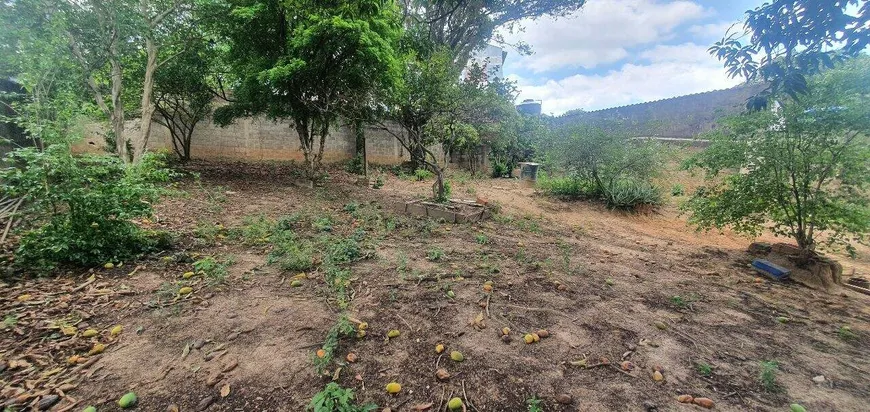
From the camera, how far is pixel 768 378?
2.04 m

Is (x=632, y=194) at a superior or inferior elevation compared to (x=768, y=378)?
superior

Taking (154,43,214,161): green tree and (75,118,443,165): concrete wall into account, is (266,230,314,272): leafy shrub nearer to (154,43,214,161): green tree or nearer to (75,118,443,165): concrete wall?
→ (154,43,214,161): green tree

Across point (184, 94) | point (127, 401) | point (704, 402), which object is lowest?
point (704, 402)

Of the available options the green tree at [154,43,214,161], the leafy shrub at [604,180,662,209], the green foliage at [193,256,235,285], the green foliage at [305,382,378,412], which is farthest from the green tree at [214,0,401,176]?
the leafy shrub at [604,180,662,209]

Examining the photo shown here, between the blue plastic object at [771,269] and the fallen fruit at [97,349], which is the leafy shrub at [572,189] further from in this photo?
the fallen fruit at [97,349]

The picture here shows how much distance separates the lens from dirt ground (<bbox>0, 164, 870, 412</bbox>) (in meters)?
1.89

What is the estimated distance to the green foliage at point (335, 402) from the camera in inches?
65.8

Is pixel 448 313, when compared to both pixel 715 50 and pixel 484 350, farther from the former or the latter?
pixel 715 50

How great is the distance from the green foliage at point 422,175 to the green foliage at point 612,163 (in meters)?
4.67

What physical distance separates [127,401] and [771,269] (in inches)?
252

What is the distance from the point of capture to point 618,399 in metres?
1.89

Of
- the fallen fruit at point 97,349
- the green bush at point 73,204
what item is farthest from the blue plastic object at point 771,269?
the green bush at point 73,204

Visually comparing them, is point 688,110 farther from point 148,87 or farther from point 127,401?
point 127,401

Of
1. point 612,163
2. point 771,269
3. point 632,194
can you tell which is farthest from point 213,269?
point 632,194
